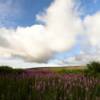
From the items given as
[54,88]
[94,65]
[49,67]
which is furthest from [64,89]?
[49,67]

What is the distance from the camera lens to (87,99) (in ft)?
17.5

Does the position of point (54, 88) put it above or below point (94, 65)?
below

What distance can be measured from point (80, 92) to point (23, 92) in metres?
1.30

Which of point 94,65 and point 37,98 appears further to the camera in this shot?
point 94,65

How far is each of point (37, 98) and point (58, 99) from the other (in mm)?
440

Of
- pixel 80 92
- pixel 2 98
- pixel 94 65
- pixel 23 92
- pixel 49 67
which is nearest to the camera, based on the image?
pixel 2 98

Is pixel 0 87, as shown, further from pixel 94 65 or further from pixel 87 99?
pixel 94 65

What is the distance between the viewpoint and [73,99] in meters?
5.45

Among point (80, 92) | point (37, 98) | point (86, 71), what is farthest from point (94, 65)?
point (37, 98)

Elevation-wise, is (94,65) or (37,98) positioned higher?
(94,65)

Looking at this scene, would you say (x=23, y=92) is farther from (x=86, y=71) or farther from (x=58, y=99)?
(x=86, y=71)

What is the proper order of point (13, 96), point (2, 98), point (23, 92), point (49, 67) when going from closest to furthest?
point (2, 98) → point (13, 96) → point (23, 92) → point (49, 67)

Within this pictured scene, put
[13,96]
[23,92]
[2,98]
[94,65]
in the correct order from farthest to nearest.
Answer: [94,65] < [23,92] < [13,96] < [2,98]

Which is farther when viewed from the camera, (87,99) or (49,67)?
(49,67)
